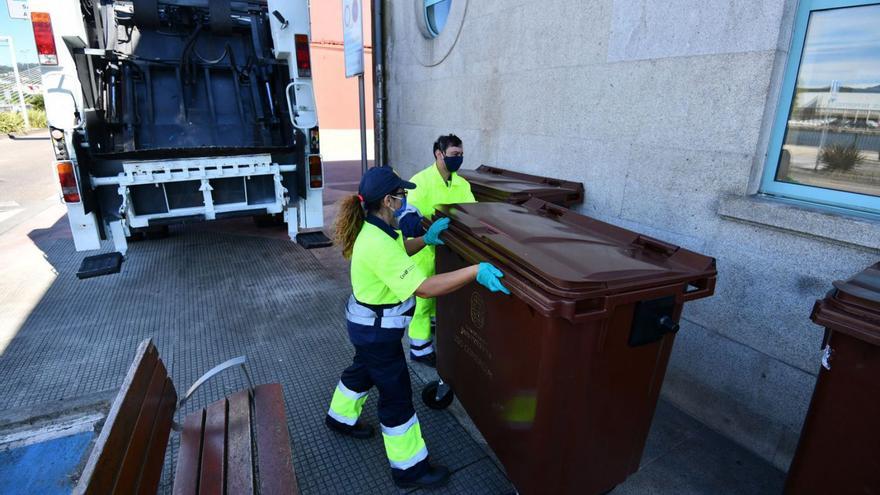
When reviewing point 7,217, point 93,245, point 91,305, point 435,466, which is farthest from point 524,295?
point 7,217

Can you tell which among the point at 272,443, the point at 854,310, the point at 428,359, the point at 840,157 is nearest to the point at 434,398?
the point at 428,359

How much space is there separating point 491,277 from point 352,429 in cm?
126

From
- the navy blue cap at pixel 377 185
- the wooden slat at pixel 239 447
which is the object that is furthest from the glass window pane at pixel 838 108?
the wooden slat at pixel 239 447

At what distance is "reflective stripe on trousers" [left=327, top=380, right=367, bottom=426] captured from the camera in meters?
2.38

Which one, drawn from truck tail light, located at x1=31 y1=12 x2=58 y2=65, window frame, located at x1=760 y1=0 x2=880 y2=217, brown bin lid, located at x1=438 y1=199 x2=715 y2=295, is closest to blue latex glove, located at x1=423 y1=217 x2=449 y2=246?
brown bin lid, located at x1=438 y1=199 x2=715 y2=295

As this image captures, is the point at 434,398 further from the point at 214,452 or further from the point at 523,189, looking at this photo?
the point at 523,189

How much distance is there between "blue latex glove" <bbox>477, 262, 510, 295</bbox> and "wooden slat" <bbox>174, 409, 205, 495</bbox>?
123 centimetres

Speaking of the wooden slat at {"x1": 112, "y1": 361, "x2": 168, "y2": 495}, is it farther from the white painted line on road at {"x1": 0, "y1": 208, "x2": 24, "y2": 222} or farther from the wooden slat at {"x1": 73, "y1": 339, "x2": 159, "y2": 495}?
the white painted line on road at {"x1": 0, "y1": 208, "x2": 24, "y2": 222}

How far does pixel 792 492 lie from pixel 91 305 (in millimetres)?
4775

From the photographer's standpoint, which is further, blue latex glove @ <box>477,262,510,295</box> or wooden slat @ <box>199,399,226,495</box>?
blue latex glove @ <box>477,262,510,295</box>

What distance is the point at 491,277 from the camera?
1792 millimetres

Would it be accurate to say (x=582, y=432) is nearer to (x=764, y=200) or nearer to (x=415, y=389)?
(x=415, y=389)

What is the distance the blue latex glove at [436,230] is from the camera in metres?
2.36

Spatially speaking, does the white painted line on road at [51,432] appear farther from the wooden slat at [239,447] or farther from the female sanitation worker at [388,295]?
the female sanitation worker at [388,295]
